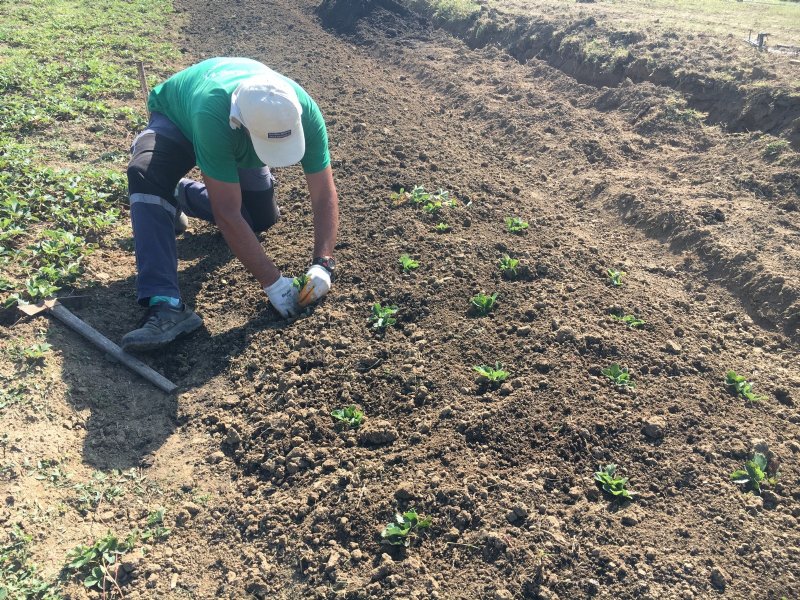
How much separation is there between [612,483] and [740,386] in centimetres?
115

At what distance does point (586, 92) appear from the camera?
779 centimetres

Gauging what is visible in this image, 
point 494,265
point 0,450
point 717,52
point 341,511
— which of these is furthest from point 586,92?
point 0,450

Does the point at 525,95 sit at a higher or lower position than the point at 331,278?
higher

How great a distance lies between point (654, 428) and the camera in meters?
3.26

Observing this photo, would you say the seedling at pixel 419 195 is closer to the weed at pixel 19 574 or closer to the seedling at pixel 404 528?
the seedling at pixel 404 528

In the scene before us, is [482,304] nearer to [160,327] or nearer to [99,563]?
[160,327]

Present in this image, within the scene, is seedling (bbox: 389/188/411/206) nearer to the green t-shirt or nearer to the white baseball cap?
the green t-shirt

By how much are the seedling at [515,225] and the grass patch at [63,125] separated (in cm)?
325

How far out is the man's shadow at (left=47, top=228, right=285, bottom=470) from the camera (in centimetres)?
345

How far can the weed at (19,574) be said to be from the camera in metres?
2.64

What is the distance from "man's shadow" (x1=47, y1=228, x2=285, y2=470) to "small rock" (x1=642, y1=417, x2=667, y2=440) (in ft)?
7.74

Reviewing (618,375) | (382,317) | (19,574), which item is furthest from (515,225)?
(19,574)

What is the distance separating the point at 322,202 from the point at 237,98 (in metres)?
1.00

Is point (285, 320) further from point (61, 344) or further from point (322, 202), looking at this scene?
point (61, 344)
